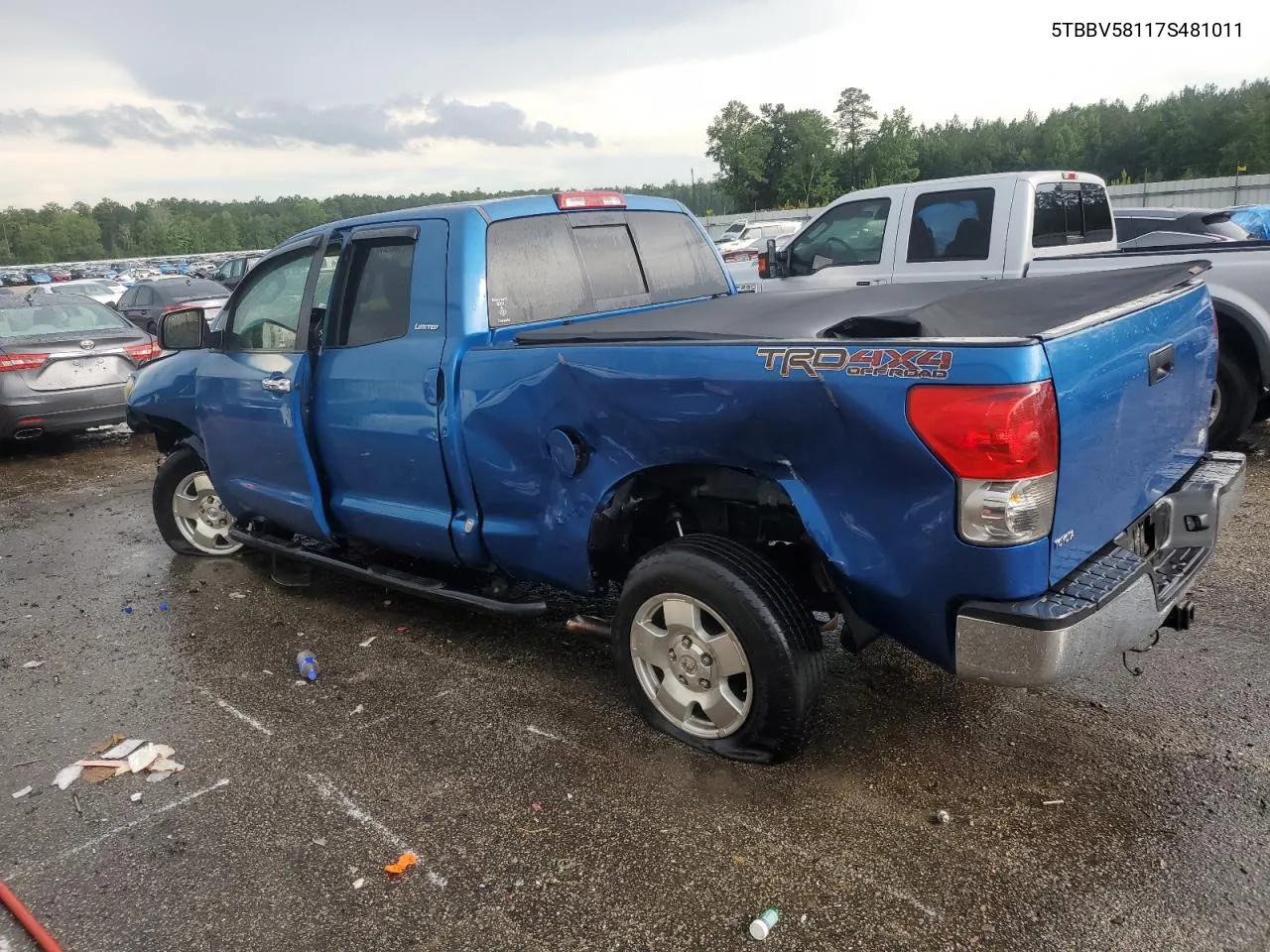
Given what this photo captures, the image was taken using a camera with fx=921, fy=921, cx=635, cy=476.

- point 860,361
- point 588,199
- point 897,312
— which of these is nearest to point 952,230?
point 588,199

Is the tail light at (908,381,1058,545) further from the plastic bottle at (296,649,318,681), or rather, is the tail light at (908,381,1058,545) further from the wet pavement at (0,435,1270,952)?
the plastic bottle at (296,649,318,681)

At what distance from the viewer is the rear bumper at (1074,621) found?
8.14ft

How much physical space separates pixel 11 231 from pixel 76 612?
117480mm

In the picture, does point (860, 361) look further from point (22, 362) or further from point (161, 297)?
point (161, 297)

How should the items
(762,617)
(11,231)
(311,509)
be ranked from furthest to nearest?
(11,231) < (311,509) < (762,617)

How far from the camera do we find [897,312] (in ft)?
10.0

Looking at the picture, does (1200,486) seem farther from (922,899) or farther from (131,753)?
(131,753)

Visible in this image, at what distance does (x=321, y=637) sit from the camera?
462 cm

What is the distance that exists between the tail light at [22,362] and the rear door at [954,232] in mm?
8103

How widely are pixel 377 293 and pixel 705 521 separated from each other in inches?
74.8

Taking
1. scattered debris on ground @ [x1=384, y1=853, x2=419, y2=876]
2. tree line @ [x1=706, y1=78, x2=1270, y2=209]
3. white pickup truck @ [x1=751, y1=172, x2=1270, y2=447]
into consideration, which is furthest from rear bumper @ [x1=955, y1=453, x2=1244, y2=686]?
tree line @ [x1=706, y1=78, x2=1270, y2=209]

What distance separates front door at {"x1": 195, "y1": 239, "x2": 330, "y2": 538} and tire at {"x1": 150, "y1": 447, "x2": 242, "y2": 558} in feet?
2.05

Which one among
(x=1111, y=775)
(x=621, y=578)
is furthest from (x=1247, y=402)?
(x=621, y=578)

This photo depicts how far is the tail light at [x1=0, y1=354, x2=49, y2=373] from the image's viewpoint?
8.82 metres
